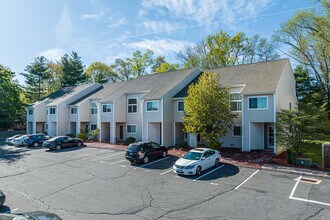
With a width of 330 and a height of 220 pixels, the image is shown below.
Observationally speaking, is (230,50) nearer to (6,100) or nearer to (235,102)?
(235,102)

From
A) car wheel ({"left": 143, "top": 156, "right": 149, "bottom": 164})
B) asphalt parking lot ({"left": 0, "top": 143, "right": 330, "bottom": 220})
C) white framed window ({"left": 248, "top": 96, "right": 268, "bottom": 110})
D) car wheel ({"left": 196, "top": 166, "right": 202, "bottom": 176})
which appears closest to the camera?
asphalt parking lot ({"left": 0, "top": 143, "right": 330, "bottom": 220})

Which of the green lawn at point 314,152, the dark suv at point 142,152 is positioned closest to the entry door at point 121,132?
the dark suv at point 142,152

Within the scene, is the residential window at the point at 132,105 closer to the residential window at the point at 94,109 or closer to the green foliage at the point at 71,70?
the residential window at the point at 94,109

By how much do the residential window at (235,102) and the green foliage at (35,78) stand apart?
158 ft

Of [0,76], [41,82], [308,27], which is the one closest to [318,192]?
[308,27]

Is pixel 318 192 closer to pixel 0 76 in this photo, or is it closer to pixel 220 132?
pixel 220 132

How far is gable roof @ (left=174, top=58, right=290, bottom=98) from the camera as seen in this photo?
2083 cm

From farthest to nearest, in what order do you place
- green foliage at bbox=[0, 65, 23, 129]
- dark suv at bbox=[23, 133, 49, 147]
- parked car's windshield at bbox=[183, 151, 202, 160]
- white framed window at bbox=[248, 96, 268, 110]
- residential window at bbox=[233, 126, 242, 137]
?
Result: green foliage at bbox=[0, 65, 23, 129] → dark suv at bbox=[23, 133, 49, 147] → residential window at bbox=[233, 126, 242, 137] → white framed window at bbox=[248, 96, 268, 110] → parked car's windshield at bbox=[183, 151, 202, 160]

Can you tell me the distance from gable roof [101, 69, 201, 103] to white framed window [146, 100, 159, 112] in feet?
1.89

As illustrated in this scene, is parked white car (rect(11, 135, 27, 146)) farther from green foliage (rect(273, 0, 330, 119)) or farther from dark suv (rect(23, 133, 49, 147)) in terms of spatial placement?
green foliage (rect(273, 0, 330, 119))

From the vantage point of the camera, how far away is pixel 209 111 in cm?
2020

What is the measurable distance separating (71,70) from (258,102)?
46296 mm

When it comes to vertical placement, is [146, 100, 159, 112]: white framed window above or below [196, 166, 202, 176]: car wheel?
above

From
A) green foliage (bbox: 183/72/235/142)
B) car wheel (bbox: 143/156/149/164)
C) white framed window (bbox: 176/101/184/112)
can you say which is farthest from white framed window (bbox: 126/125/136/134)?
car wheel (bbox: 143/156/149/164)
